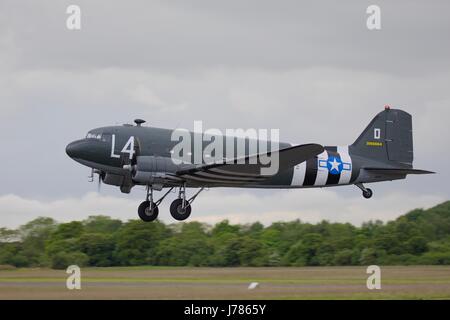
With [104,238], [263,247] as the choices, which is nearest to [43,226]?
[104,238]

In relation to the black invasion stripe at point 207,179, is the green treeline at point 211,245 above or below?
below

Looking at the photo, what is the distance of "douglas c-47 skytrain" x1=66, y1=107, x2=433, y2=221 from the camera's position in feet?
89.5

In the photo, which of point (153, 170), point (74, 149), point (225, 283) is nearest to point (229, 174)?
point (153, 170)

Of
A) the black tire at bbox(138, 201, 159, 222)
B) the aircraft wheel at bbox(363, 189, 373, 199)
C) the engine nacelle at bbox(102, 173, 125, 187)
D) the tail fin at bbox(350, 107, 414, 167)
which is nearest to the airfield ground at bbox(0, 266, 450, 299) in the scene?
the black tire at bbox(138, 201, 159, 222)

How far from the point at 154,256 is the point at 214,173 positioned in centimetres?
559

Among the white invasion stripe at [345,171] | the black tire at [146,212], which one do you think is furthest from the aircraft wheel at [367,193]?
the black tire at [146,212]

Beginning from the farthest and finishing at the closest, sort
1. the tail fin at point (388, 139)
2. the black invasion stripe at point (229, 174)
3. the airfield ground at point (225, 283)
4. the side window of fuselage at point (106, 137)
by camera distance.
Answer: the tail fin at point (388, 139), the side window of fuselage at point (106, 137), the black invasion stripe at point (229, 174), the airfield ground at point (225, 283)

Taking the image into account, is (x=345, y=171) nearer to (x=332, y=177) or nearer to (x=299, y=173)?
(x=332, y=177)

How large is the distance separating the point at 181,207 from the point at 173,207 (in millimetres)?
262

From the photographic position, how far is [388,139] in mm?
31688

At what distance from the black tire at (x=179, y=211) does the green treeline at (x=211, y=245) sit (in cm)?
323

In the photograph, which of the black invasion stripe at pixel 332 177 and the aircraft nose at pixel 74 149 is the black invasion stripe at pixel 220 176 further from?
the aircraft nose at pixel 74 149

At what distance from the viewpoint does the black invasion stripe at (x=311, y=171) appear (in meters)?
29.7

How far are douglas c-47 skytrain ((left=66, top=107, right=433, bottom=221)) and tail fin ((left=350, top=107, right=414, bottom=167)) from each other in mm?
291
